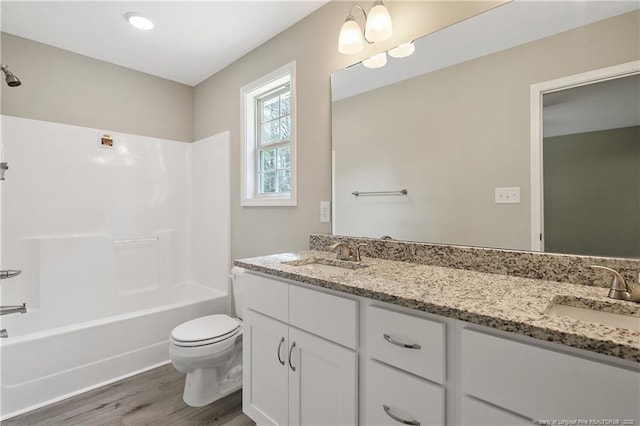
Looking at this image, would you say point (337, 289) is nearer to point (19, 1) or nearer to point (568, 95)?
point (568, 95)

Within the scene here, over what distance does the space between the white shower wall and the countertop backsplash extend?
167 centimetres

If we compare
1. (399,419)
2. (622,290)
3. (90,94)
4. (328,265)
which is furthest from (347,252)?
(90,94)

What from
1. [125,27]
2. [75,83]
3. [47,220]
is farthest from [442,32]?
[47,220]

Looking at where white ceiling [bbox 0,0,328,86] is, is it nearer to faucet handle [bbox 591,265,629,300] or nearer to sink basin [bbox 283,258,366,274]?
sink basin [bbox 283,258,366,274]

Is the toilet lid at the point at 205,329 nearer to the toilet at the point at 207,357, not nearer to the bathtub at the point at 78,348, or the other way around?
the toilet at the point at 207,357

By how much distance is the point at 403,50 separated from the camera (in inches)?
62.1

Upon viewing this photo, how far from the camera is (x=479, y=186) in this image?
135cm

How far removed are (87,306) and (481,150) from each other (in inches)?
120

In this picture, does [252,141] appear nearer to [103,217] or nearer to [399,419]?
[103,217]

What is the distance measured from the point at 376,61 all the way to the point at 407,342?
1.45 metres

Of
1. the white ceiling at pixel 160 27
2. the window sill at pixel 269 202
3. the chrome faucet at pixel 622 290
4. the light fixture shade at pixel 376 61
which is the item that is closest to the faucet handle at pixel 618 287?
the chrome faucet at pixel 622 290

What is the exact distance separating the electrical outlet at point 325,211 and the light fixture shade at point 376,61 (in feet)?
2.70

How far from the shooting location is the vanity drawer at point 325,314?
3.49ft

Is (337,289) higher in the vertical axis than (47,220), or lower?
lower
